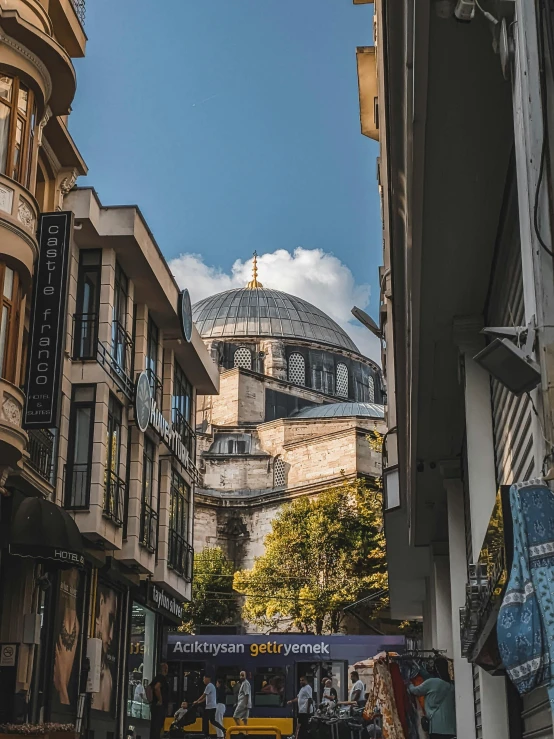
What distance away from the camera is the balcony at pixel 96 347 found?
68.0 ft

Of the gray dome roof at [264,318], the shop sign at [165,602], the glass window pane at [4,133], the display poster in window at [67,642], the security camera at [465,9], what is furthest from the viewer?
the gray dome roof at [264,318]

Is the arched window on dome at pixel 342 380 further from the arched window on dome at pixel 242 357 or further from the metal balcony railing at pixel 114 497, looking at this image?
the metal balcony railing at pixel 114 497

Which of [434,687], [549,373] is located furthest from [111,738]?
[549,373]

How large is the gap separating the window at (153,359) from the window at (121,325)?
1.55 meters

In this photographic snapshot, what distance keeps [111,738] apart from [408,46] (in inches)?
798

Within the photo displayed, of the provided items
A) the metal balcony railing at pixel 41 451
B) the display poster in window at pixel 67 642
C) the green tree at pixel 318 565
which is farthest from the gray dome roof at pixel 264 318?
the metal balcony railing at pixel 41 451

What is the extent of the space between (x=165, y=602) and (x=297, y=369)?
59253mm

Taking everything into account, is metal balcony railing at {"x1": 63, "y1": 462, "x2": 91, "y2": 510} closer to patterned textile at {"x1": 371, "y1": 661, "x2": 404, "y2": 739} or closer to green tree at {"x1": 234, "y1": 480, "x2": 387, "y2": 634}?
patterned textile at {"x1": 371, "y1": 661, "x2": 404, "y2": 739}

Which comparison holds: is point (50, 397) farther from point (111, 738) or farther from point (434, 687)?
point (111, 738)

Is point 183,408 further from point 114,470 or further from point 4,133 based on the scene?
point 4,133

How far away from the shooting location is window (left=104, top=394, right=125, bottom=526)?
20.8 metres

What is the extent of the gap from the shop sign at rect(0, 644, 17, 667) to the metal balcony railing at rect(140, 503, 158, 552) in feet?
21.0

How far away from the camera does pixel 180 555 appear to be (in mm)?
27750

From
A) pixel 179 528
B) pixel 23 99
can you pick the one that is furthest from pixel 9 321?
pixel 179 528
